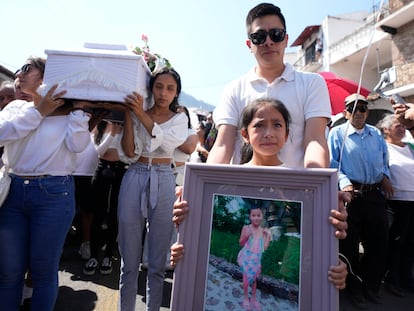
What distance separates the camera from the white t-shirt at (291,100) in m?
1.37

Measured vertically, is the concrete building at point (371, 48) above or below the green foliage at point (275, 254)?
above

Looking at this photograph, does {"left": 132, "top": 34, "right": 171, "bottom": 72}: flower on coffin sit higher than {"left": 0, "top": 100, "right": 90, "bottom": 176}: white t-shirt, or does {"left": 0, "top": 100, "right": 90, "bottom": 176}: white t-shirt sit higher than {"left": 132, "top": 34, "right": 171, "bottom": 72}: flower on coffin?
{"left": 132, "top": 34, "right": 171, "bottom": 72}: flower on coffin

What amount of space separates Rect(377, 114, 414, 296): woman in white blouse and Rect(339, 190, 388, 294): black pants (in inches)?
17.6

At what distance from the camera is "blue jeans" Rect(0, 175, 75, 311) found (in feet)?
5.54

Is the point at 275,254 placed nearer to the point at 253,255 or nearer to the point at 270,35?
the point at 253,255

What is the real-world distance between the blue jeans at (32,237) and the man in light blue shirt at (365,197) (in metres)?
2.50

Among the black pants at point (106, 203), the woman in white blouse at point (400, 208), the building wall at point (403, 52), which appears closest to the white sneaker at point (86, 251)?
the black pants at point (106, 203)

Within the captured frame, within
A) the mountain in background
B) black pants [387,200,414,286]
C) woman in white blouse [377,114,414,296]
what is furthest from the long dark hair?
the mountain in background

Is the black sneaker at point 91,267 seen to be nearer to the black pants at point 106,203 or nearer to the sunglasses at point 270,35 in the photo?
the black pants at point 106,203

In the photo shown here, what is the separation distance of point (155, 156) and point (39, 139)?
72cm

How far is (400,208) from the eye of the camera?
3.26m

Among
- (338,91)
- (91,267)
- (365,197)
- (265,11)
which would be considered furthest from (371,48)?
(91,267)

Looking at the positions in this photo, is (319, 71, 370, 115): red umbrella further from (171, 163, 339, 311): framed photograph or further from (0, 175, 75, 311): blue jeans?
(0, 175, 75, 311): blue jeans

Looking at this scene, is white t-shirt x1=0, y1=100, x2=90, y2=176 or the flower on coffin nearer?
white t-shirt x1=0, y1=100, x2=90, y2=176
